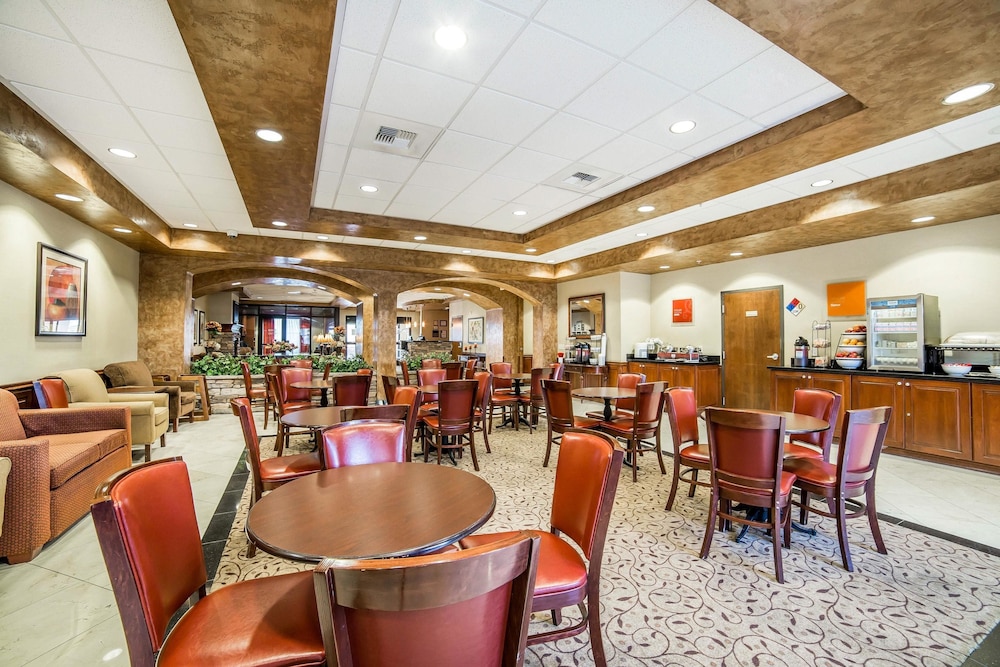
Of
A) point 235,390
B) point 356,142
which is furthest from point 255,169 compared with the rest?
point 235,390

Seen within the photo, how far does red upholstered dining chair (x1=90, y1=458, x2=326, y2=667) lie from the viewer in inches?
47.2

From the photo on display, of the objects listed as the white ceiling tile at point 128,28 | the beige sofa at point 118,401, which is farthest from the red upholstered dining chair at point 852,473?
the beige sofa at point 118,401

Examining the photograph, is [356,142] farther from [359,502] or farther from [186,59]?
[359,502]

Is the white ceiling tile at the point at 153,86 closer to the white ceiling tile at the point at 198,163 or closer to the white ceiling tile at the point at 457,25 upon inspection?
the white ceiling tile at the point at 198,163

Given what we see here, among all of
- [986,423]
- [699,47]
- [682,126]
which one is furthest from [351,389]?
[986,423]

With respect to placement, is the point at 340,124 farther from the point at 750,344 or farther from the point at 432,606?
the point at 750,344

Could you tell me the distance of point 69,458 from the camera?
3.01 metres

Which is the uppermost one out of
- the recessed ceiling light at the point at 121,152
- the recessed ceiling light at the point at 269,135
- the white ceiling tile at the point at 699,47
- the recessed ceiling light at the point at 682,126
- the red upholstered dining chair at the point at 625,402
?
the recessed ceiling light at the point at 121,152

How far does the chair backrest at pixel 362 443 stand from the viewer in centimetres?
234

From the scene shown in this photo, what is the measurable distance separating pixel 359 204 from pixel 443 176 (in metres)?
1.50

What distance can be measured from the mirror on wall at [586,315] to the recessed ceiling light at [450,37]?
7021 millimetres

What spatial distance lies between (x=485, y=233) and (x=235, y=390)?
531cm

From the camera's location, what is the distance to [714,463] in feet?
9.02

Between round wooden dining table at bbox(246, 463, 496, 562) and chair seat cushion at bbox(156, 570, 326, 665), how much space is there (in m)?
0.23
